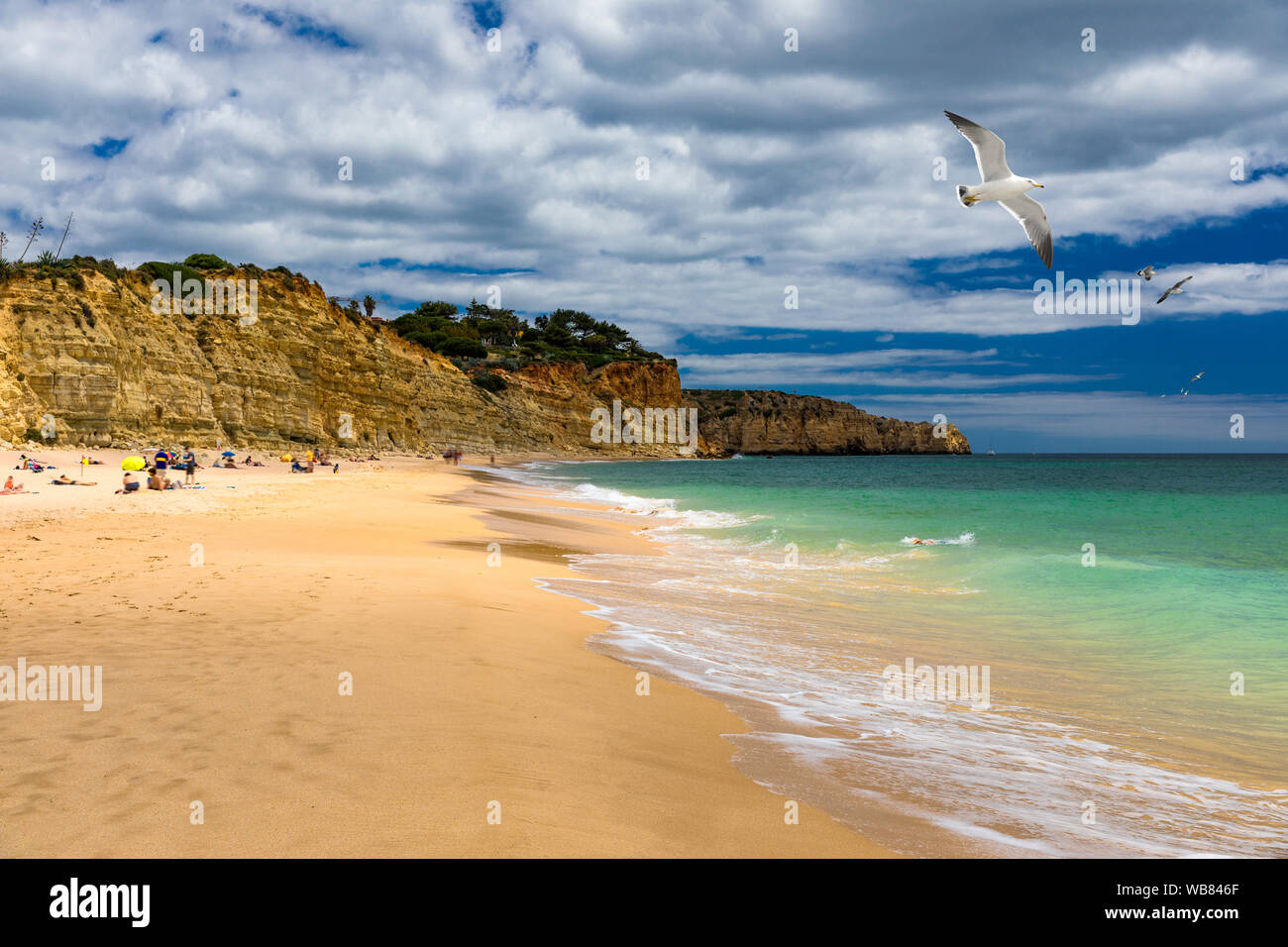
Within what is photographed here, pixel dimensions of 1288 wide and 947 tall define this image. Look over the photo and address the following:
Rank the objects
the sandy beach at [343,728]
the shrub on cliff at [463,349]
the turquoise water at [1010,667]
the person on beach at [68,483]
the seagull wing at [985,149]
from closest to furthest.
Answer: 1. the sandy beach at [343,728]
2. the turquoise water at [1010,667]
3. the seagull wing at [985,149]
4. the person on beach at [68,483]
5. the shrub on cliff at [463,349]

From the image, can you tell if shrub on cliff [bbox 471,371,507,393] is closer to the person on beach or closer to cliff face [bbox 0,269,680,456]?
cliff face [bbox 0,269,680,456]

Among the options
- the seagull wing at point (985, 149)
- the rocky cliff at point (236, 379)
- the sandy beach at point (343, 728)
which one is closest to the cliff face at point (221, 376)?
the rocky cliff at point (236, 379)

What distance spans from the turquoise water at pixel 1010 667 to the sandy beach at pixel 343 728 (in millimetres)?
781

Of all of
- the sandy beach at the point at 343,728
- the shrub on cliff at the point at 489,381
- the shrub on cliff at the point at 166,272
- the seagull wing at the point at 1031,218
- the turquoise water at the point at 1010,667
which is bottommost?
the turquoise water at the point at 1010,667

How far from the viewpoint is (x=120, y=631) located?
5.69 metres

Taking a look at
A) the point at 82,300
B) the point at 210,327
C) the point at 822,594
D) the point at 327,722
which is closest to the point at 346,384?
the point at 210,327

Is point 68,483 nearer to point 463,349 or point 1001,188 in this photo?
point 1001,188

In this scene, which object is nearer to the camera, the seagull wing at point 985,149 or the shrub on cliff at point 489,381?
the seagull wing at point 985,149

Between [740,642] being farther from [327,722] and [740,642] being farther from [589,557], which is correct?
[589,557]

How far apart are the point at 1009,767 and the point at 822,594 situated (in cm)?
684

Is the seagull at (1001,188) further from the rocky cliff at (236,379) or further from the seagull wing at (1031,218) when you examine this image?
the rocky cliff at (236,379)

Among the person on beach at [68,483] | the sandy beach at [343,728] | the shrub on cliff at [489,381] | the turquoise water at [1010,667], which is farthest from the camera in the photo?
the shrub on cliff at [489,381]

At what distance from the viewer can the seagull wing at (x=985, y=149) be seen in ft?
38.1

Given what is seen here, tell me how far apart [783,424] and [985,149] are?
14308cm
